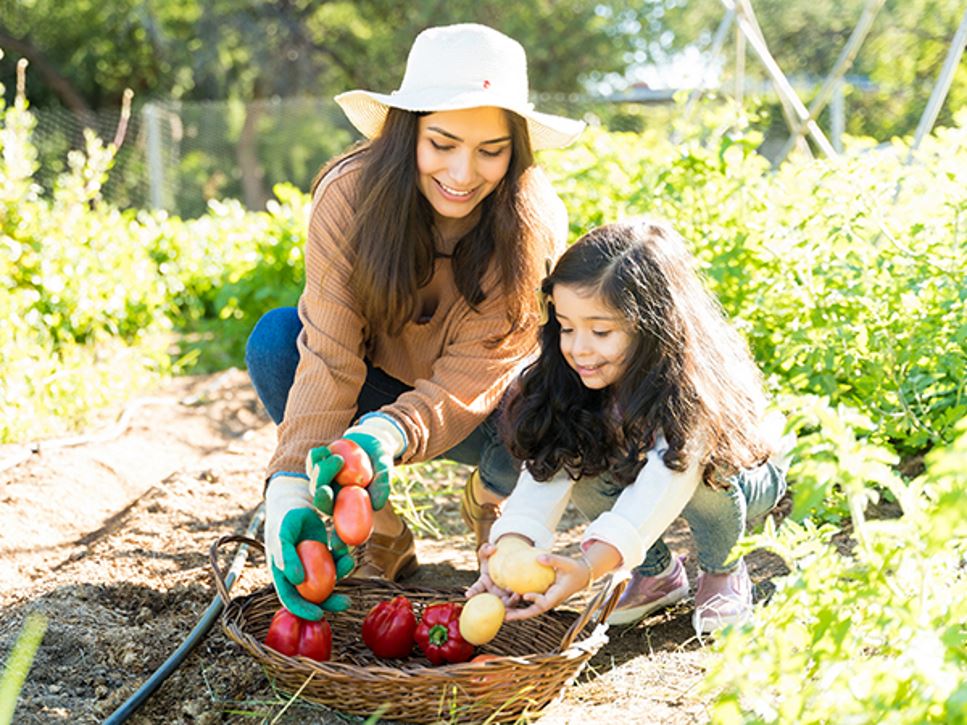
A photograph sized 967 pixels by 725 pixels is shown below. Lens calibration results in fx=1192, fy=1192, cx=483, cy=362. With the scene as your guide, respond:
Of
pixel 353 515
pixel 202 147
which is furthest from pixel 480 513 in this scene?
pixel 202 147

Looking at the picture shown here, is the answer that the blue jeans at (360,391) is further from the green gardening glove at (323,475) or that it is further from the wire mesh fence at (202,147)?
the wire mesh fence at (202,147)

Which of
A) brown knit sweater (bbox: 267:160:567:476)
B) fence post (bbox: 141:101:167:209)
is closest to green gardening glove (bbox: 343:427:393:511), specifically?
brown knit sweater (bbox: 267:160:567:476)

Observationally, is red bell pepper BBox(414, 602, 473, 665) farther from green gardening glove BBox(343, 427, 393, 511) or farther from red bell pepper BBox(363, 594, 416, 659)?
green gardening glove BBox(343, 427, 393, 511)

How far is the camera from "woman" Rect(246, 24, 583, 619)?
2.29 metres

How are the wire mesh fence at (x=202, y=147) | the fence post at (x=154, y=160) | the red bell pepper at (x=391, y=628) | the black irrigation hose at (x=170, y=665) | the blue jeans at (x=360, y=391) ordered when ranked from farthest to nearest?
the wire mesh fence at (x=202, y=147) < the fence post at (x=154, y=160) < the blue jeans at (x=360, y=391) < the red bell pepper at (x=391, y=628) < the black irrigation hose at (x=170, y=665)

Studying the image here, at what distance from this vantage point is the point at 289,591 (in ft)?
6.64

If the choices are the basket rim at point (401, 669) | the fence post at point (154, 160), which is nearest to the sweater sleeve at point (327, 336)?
the basket rim at point (401, 669)

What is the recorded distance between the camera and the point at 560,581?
197cm

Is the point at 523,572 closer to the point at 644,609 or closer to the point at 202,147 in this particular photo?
the point at 644,609

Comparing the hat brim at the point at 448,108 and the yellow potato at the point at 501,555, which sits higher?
the hat brim at the point at 448,108

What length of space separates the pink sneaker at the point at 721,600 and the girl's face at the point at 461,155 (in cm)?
89

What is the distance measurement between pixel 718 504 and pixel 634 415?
281mm

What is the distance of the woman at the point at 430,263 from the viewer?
7.53ft

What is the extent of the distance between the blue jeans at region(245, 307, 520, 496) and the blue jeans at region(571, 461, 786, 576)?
259 millimetres
